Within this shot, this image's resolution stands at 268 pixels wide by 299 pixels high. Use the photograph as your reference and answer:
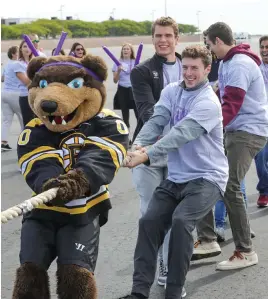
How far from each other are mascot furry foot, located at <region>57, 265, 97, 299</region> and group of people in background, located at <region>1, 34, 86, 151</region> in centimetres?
574

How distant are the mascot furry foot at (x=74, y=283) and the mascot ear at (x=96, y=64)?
117cm

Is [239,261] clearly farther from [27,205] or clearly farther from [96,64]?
A: [27,205]

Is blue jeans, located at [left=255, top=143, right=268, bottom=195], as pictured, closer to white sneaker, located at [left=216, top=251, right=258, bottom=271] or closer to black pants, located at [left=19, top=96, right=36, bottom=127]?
white sneaker, located at [left=216, top=251, right=258, bottom=271]

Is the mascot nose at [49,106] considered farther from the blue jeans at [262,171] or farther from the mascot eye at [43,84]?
the blue jeans at [262,171]

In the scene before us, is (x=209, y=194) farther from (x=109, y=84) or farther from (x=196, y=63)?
(x=109, y=84)

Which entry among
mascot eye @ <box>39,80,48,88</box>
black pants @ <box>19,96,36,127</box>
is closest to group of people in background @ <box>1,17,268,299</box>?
mascot eye @ <box>39,80,48,88</box>

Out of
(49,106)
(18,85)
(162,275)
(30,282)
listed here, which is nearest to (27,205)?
(30,282)

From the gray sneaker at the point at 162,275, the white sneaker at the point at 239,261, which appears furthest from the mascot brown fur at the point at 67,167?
the white sneaker at the point at 239,261

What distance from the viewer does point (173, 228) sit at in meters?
3.82

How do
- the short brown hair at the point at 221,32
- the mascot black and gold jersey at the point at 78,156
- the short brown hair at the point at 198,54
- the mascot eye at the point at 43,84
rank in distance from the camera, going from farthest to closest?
1. the short brown hair at the point at 221,32
2. the short brown hair at the point at 198,54
3. the mascot eye at the point at 43,84
4. the mascot black and gold jersey at the point at 78,156

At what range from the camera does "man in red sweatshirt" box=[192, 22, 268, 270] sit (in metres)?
4.95

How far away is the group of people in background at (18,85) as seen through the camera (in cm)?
910

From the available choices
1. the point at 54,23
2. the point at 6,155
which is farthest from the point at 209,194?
the point at 54,23

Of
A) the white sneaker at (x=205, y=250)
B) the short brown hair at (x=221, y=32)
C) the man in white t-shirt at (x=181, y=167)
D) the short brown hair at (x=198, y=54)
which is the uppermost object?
the short brown hair at (x=221, y=32)
